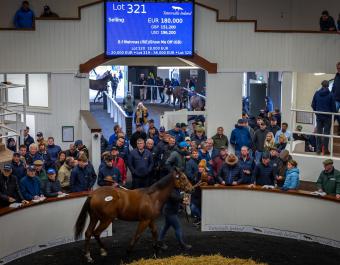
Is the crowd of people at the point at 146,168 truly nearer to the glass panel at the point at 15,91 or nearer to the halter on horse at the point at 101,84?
the glass panel at the point at 15,91

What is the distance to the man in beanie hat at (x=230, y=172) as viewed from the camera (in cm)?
1670

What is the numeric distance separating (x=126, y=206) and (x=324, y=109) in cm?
747

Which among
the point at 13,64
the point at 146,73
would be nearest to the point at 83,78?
the point at 13,64

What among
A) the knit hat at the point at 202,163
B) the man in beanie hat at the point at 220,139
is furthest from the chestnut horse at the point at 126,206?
the man in beanie hat at the point at 220,139

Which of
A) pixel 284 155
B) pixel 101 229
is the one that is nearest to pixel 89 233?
pixel 101 229

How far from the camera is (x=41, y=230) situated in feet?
49.0

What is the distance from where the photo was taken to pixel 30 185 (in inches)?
593

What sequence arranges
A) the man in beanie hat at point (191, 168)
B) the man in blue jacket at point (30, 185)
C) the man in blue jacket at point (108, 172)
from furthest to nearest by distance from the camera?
the man in beanie hat at point (191, 168)
the man in blue jacket at point (108, 172)
the man in blue jacket at point (30, 185)

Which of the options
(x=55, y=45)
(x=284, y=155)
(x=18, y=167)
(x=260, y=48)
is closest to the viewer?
(x=18, y=167)

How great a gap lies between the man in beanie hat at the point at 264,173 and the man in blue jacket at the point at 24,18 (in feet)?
29.5

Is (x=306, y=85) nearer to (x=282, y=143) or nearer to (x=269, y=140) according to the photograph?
(x=269, y=140)

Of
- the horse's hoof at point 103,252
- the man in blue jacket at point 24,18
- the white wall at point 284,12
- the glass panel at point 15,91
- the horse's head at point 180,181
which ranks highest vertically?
the white wall at point 284,12

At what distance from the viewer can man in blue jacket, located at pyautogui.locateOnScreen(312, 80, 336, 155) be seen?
19.1 meters

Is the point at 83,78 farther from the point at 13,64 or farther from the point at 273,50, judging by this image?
the point at 273,50
